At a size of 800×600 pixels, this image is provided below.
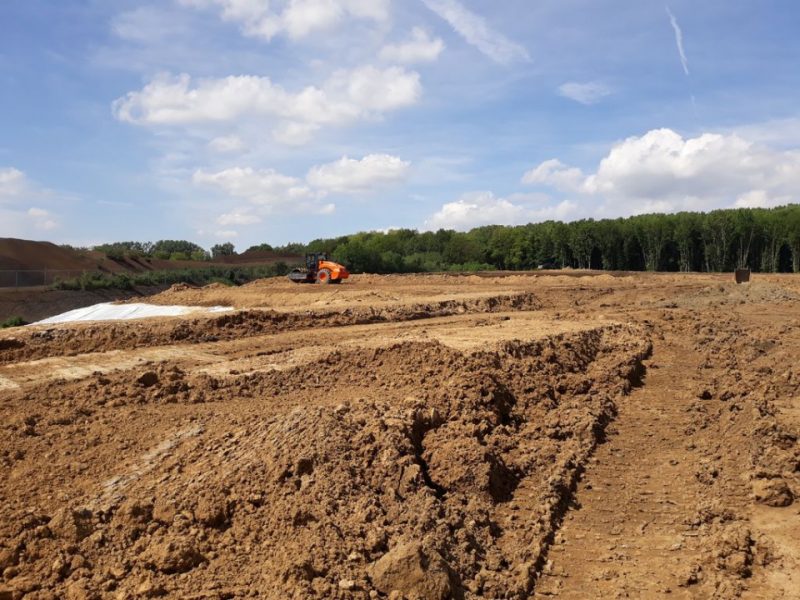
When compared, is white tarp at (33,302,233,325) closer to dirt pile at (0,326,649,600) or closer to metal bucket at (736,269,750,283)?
dirt pile at (0,326,649,600)

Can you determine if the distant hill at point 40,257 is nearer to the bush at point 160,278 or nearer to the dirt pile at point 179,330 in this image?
the bush at point 160,278

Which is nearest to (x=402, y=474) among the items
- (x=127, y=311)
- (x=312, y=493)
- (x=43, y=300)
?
(x=312, y=493)

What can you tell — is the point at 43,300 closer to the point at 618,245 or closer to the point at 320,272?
the point at 320,272

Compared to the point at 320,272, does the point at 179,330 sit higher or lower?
lower

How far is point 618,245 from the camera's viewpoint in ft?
210

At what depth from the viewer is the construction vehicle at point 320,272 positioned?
28078 mm

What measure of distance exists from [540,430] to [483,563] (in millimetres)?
3098

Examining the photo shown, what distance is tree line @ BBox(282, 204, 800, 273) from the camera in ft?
181

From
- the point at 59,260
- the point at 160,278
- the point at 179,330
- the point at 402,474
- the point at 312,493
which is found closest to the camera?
the point at 312,493

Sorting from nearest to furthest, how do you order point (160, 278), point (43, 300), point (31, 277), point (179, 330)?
point (179, 330) < point (43, 300) < point (160, 278) < point (31, 277)

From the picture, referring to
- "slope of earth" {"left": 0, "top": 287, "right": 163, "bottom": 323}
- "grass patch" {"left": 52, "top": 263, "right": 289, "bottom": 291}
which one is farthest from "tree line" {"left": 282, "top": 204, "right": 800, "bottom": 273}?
"slope of earth" {"left": 0, "top": 287, "right": 163, "bottom": 323}

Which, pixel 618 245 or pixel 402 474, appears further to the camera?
pixel 618 245

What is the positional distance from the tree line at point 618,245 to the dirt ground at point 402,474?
39.0m

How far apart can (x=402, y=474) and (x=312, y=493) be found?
2.87 ft
